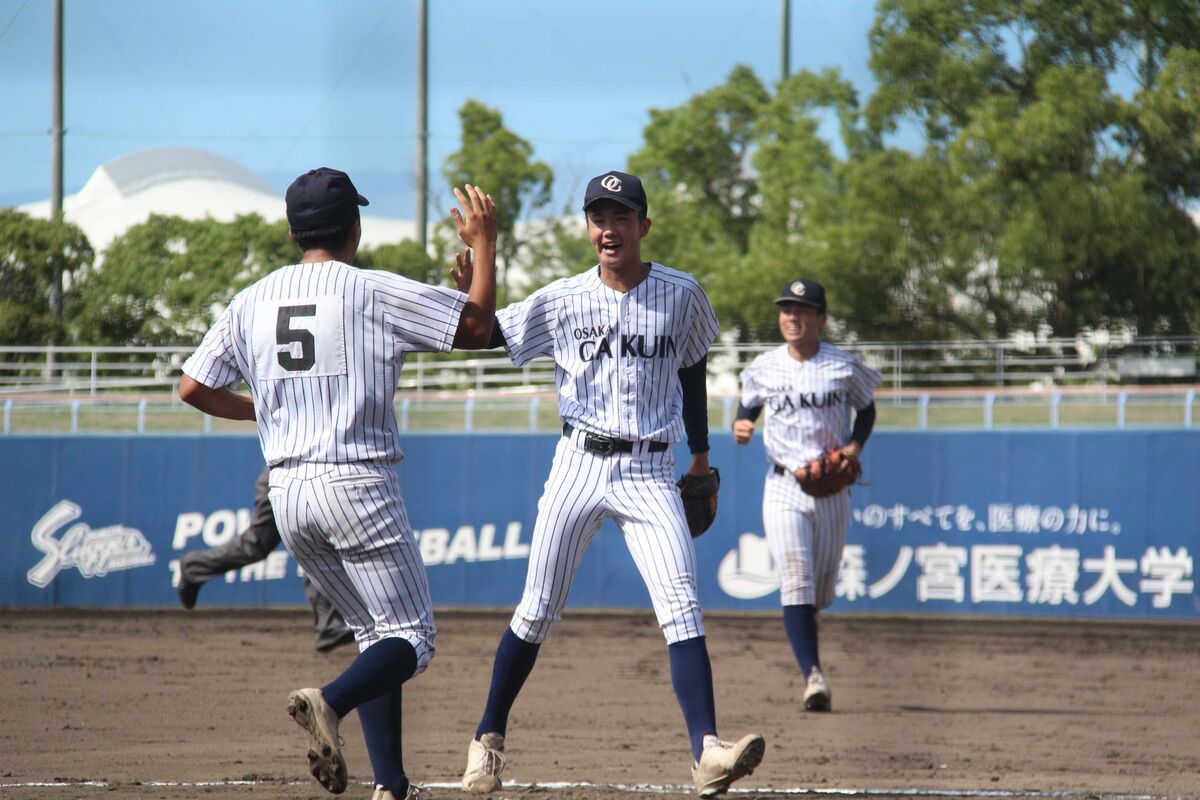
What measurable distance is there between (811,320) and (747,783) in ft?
7.98

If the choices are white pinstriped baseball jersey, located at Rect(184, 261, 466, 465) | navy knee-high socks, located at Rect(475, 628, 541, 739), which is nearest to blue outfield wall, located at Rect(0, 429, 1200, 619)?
navy knee-high socks, located at Rect(475, 628, 541, 739)

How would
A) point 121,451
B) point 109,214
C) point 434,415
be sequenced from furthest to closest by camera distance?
point 434,415 → point 121,451 → point 109,214

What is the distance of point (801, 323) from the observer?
19.8 ft

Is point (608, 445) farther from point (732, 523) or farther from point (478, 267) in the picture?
point (732, 523)

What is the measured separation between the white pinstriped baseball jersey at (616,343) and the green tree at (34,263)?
2840 mm

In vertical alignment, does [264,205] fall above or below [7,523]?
above

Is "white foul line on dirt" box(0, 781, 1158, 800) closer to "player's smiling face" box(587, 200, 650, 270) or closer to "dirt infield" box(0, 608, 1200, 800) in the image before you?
"dirt infield" box(0, 608, 1200, 800)

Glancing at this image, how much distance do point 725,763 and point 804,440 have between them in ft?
9.21

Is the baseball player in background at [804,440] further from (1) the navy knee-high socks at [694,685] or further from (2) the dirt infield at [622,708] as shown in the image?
(1) the navy knee-high socks at [694,685]

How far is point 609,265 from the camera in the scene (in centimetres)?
386

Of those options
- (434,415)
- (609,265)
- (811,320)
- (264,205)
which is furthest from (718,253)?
(609,265)

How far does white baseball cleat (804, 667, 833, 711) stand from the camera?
19.0 feet

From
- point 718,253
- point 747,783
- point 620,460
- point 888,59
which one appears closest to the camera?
point 620,460

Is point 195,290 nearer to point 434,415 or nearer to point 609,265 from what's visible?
point 609,265
